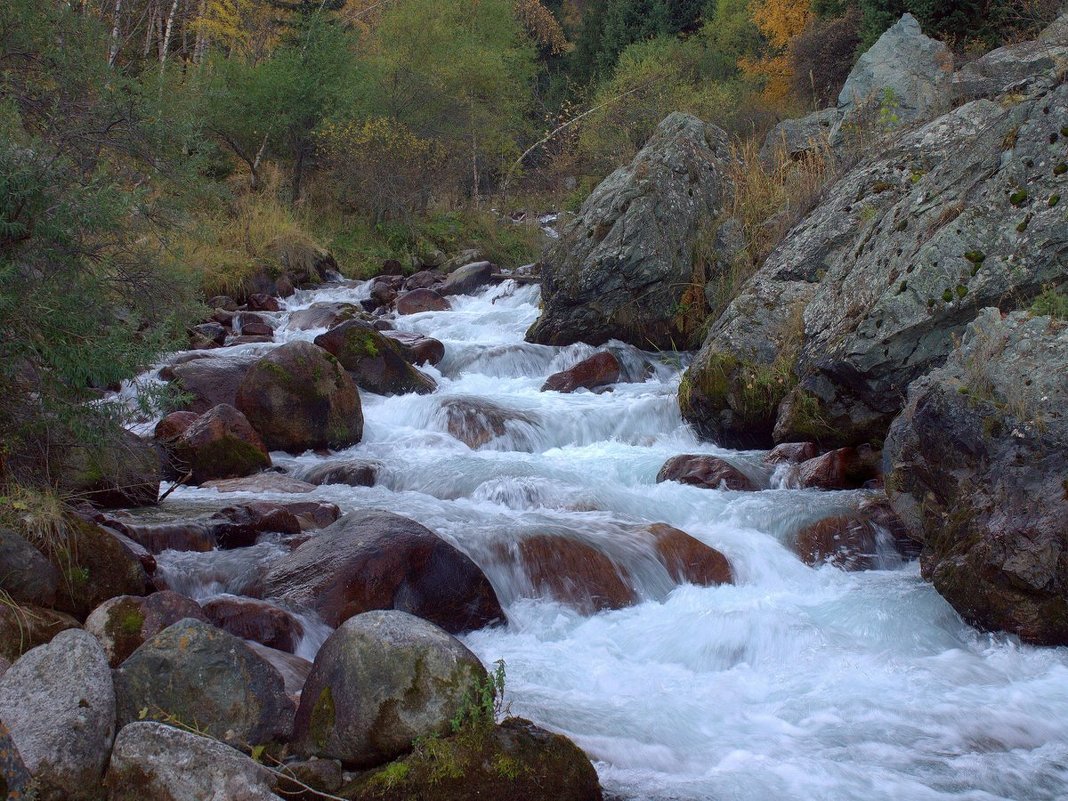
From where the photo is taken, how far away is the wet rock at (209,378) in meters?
9.95

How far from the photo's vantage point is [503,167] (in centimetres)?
2709

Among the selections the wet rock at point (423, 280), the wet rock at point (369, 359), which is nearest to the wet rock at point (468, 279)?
the wet rock at point (423, 280)

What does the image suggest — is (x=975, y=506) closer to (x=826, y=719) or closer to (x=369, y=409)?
(x=826, y=719)

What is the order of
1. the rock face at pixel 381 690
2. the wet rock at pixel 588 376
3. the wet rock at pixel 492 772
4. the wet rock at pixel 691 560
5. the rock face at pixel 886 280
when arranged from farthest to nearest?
the wet rock at pixel 588 376, the rock face at pixel 886 280, the wet rock at pixel 691 560, the rock face at pixel 381 690, the wet rock at pixel 492 772

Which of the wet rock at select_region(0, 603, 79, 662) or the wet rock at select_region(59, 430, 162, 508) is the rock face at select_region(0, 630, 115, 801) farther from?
the wet rock at select_region(59, 430, 162, 508)

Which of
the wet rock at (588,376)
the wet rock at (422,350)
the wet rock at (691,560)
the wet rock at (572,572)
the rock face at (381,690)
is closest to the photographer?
the rock face at (381,690)

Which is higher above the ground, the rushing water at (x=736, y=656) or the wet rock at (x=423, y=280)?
the rushing water at (x=736, y=656)

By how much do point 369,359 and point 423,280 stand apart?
8.67m

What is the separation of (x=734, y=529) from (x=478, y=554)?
2.16m

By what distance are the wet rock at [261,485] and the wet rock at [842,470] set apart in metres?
4.39

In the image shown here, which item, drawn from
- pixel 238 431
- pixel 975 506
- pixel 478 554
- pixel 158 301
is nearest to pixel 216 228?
pixel 238 431

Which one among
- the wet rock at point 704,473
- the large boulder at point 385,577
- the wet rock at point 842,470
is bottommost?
the wet rock at point 704,473

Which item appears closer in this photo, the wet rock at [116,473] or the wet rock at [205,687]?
the wet rock at [205,687]

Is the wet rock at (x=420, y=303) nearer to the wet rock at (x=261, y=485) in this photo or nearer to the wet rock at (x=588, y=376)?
the wet rock at (x=588, y=376)
